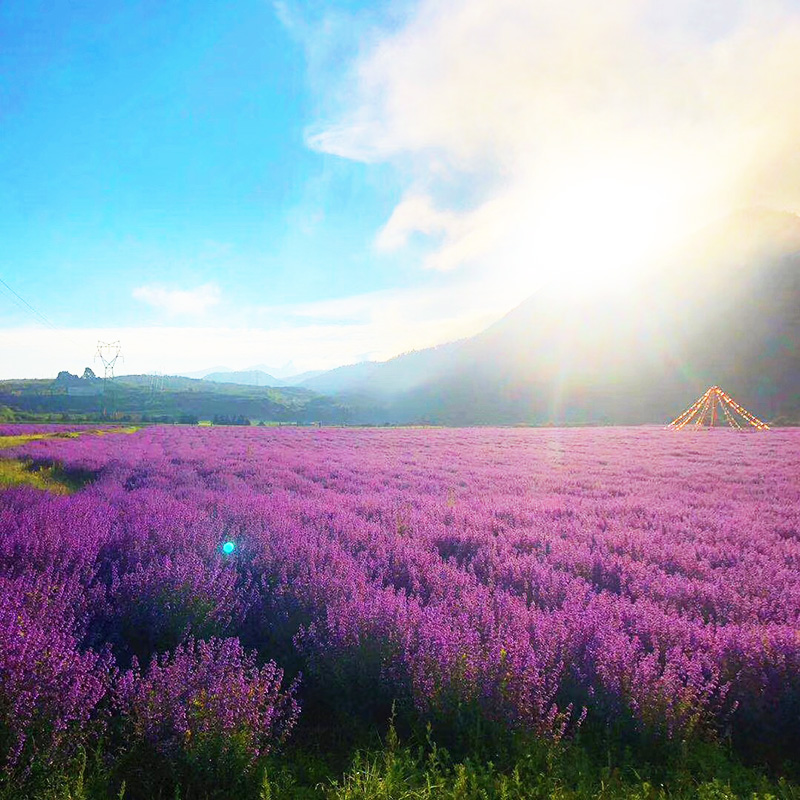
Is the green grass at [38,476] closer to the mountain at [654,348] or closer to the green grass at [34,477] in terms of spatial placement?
the green grass at [34,477]

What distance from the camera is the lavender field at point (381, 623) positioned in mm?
2457

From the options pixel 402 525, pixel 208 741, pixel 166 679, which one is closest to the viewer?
pixel 208 741

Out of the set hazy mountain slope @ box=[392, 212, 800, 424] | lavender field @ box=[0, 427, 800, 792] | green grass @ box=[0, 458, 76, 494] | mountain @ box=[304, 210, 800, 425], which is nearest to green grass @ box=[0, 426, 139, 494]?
green grass @ box=[0, 458, 76, 494]

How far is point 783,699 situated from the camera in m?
2.75

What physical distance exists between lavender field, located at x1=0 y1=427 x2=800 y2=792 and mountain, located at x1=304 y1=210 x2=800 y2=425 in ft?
205

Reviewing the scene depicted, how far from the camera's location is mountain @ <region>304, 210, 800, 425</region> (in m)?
78.3

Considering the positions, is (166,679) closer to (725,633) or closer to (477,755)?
(477,755)

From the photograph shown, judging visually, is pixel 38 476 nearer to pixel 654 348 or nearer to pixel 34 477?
pixel 34 477

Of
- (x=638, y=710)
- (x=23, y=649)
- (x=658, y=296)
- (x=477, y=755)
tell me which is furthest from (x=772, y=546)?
(x=658, y=296)

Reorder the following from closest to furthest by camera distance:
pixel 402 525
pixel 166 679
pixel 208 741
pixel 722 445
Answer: pixel 208 741 → pixel 166 679 → pixel 402 525 → pixel 722 445

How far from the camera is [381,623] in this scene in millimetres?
3158

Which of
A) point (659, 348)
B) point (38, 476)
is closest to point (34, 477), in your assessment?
point (38, 476)

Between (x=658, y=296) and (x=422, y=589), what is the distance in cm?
12400

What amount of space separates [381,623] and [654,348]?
352ft
